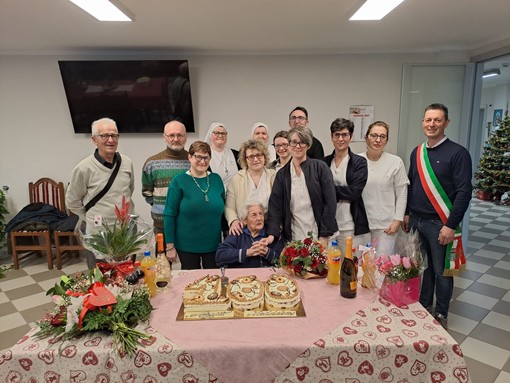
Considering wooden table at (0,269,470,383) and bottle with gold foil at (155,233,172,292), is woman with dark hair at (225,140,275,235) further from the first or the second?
wooden table at (0,269,470,383)

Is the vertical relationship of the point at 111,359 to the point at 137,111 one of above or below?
below

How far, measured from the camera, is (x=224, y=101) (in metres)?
4.48

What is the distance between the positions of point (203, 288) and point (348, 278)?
0.70 meters

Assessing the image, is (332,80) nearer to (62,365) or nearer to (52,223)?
(52,223)

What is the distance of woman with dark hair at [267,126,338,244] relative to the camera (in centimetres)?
234

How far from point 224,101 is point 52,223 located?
8.26 feet

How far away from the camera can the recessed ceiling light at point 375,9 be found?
2580mm

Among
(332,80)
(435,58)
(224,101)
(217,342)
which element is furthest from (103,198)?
(435,58)

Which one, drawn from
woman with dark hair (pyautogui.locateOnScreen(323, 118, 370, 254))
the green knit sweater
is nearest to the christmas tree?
woman with dark hair (pyautogui.locateOnScreen(323, 118, 370, 254))

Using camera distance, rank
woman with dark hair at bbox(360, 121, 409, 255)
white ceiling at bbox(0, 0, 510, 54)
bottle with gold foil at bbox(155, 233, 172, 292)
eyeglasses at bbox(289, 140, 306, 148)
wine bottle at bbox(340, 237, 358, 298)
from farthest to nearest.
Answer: white ceiling at bbox(0, 0, 510, 54)
woman with dark hair at bbox(360, 121, 409, 255)
eyeglasses at bbox(289, 140, 306, 148)
bottle with gold foil at bbox(155, 233, 172, 292)
wine bottle at bbox(340, 237, 358, 298)

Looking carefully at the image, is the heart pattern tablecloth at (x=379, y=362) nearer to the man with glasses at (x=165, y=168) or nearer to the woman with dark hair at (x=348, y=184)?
the woman with dark hair at (x=348, y=184)

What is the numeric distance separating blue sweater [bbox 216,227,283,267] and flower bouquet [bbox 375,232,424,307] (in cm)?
73

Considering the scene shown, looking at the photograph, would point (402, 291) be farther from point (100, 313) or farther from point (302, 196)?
point (100, 313)

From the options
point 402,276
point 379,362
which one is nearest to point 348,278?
point 402,276
